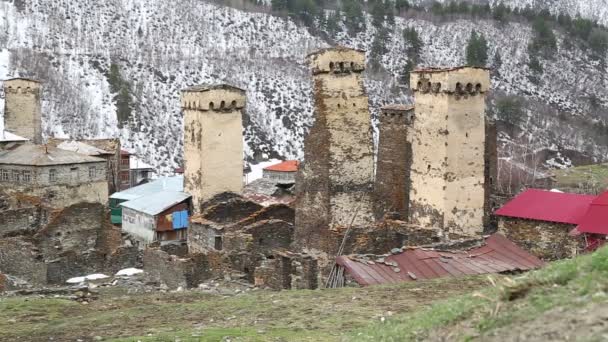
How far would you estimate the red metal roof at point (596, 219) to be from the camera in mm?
25484

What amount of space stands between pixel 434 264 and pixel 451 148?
23.2 feet

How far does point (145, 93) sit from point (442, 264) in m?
73.5

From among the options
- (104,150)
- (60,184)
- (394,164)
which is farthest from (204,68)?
(394,164)

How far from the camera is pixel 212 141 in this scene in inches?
1378

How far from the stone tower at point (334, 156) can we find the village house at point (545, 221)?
235 inches

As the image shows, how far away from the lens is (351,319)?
14.8 meters

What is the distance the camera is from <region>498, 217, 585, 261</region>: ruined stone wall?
27.4m

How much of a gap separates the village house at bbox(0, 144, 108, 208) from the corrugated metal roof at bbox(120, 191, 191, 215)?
2549 millimetres

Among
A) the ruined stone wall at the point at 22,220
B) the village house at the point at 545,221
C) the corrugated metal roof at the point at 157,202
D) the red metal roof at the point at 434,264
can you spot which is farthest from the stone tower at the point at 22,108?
the red metal roof at the point at 434,264

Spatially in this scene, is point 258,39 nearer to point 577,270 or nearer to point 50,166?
point 50,166

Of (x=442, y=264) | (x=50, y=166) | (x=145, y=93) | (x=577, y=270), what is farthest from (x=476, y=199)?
(x=145, y=93)

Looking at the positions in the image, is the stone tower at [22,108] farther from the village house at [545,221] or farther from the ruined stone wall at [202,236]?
the village house at [545,221]

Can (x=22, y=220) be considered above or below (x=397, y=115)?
below

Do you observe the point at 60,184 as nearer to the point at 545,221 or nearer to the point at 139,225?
the point at 139,225
